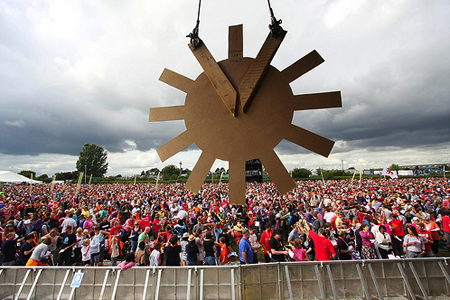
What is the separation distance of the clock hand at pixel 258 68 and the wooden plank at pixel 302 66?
11.0 inches

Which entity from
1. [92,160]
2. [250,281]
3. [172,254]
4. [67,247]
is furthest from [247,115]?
[92,160]

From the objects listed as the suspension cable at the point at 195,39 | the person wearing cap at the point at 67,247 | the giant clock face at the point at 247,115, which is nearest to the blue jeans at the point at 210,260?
the giant clock face at the point at 247,115

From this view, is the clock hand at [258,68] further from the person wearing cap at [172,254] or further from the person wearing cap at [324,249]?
the person wearing cap at [324,249]

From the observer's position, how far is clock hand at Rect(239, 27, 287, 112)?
2.87 metres

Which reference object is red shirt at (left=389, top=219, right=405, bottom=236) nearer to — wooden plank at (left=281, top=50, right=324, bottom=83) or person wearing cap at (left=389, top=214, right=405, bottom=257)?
person wearing cap at (left=389, top=214, right=405, bottom=257)

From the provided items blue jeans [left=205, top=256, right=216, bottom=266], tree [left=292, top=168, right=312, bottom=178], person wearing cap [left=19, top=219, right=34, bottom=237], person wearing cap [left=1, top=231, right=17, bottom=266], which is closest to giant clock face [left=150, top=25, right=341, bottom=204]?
blue jeans [left=205, top=256, right=216, bottom=266]

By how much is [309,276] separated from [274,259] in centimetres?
152

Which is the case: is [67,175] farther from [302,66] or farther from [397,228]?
[302,66]

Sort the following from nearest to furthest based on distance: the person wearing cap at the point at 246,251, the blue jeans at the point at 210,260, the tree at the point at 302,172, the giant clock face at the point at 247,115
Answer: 1. the giant clock face at the point at 247,115
2. the blue jeans at the point at 210,260
3. the person wearing cap at the point at 246,251
4. the tree at the point at 302,172

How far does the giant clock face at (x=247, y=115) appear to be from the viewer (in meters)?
2.85

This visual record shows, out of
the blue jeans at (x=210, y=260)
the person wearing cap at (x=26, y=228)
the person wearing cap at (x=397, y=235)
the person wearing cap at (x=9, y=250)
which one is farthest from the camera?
the person wearing cap at (x=26, y=228)

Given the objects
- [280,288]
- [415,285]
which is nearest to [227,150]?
[280,288]

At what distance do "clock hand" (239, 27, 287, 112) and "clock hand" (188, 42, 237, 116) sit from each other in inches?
5.0

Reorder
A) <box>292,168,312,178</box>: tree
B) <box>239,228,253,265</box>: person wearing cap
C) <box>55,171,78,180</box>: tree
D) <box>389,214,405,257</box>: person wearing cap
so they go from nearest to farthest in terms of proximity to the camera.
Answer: <box>239,228,253,265</box>: person wearing cap < <box>389,214,405,257</box>: person wearing cap < <box>292,168,312,178</box>: tree < <box>55,171,78,180</box>: tree
